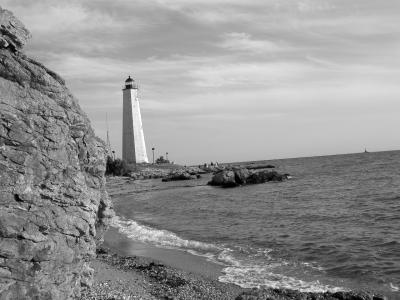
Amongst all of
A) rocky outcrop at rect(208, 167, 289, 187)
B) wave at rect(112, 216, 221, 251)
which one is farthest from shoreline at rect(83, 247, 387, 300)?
rocky outcrop at rect(208, 167, 289, 187)

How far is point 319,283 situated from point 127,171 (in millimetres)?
79462

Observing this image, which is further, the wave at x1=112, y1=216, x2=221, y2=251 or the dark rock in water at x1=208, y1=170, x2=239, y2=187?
the dark rock in water at x1=208, y1=170, x2=239, y2=187

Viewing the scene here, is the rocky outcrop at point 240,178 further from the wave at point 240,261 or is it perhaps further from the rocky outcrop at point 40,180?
the rocky outcrop at point 40,180

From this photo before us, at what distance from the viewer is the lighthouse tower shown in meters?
90.1

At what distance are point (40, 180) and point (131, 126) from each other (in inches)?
3259

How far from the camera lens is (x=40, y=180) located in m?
8.27

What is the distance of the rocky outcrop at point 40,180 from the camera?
7.75m

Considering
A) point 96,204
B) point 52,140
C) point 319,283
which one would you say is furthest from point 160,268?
point 52,140

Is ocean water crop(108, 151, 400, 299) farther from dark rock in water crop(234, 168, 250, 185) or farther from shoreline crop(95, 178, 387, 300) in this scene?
dark rock in water crop(234, 168, 250, 185)

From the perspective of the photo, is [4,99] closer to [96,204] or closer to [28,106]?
[28,106]

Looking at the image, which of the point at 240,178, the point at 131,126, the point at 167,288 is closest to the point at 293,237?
the point at 167,288

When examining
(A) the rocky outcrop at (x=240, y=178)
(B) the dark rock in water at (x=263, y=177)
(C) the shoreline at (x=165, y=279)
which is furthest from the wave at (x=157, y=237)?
(B) the dark rock in water at (x=263, y=177)

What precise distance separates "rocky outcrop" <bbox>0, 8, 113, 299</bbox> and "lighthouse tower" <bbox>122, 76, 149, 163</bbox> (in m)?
81.3

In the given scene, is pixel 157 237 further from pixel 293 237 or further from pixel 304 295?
pixel 304 295
